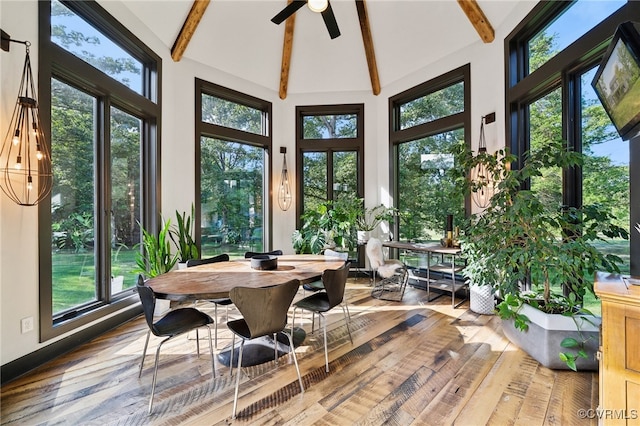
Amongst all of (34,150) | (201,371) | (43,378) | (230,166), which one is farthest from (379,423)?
(230,166)

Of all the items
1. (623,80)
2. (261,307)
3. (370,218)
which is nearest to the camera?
(623,80)

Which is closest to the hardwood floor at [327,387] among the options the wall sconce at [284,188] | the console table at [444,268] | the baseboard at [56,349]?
the baseboard at [56,349]

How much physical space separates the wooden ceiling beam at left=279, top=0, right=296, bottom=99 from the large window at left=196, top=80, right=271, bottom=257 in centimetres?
44

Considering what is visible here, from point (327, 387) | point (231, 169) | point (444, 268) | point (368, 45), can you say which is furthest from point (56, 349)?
point (368, 45)

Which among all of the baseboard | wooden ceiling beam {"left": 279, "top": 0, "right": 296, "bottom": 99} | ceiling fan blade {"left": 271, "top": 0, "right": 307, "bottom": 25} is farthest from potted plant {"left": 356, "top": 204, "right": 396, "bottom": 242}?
the baseboard

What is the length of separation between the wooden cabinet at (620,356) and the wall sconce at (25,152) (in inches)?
153

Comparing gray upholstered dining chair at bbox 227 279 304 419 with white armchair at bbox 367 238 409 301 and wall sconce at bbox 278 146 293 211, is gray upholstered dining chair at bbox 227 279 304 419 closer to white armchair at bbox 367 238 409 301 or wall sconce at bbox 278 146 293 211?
white armchair at bbox 367 238 409 301

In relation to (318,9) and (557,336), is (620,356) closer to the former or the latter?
(557,336)

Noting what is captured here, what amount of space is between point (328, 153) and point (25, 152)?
4.26 metres

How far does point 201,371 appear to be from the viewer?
2.32m

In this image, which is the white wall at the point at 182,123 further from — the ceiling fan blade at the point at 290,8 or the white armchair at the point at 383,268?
the ceiling fan blade at the point at 290,8

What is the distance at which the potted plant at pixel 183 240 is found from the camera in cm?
397

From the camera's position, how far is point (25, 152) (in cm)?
227

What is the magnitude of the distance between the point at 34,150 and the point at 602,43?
4795 mm
